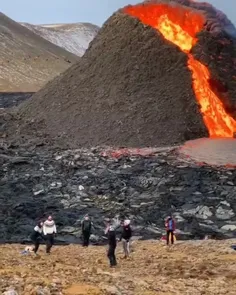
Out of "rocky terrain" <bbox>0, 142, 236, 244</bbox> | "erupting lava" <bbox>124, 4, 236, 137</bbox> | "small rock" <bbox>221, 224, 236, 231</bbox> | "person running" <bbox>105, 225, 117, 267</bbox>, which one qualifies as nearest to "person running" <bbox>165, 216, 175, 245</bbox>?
"rocky terrain" <bbox>0, 142, 236, 244</bbox>

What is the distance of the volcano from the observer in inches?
1470

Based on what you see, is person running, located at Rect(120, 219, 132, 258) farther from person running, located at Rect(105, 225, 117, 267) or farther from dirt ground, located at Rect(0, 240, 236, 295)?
person running, located at Rect(105, 225, 117, 267)

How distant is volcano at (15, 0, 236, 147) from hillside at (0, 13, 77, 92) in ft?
150

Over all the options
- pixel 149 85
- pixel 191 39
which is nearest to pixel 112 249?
pixel 149 85

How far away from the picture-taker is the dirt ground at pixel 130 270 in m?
11.9

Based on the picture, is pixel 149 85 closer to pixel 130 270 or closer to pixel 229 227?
pixel 229 227

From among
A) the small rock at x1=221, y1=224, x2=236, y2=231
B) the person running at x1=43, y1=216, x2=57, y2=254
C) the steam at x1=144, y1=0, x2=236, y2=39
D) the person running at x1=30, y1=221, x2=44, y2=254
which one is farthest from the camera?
the steam at x1=144, y1=0, x2=236, y2=39

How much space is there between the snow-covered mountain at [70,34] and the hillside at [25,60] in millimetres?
24207

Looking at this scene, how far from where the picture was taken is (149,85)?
39.3 metres

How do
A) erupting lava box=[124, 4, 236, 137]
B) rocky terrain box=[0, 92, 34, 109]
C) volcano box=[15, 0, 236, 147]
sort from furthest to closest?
rocky terrain box=[0, 92, 34, 109] → erupting lava box=[124, 4, 236, 137] → volcano box=[15, 0, 236, 147]

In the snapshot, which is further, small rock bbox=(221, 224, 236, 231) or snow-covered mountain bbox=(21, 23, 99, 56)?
snow-covered mountain bbox=(21, 23, 99, 56)

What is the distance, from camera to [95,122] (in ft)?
125

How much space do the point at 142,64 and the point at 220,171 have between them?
13737 mm

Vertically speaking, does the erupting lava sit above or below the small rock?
above
